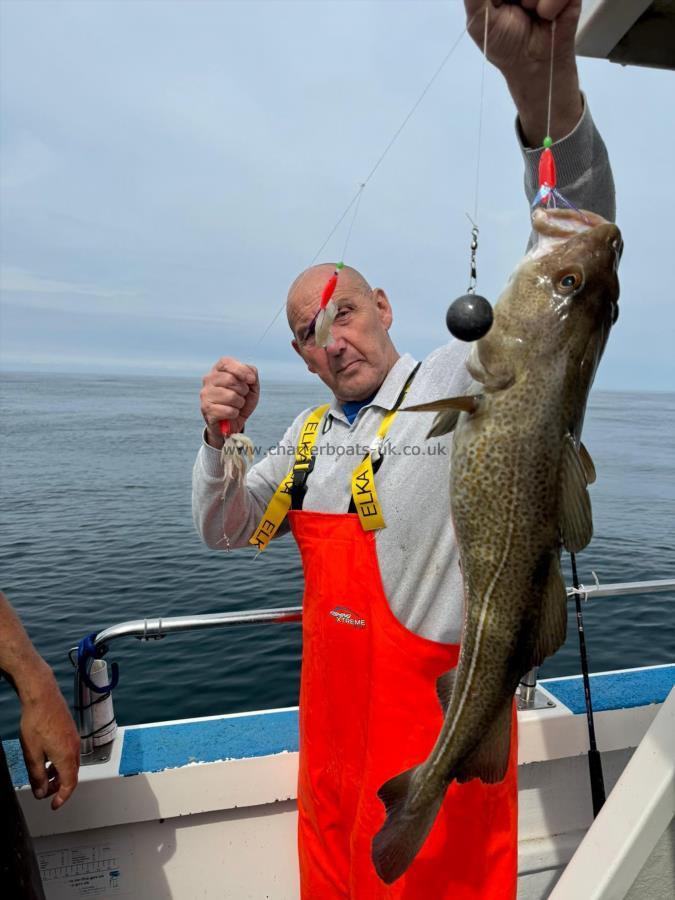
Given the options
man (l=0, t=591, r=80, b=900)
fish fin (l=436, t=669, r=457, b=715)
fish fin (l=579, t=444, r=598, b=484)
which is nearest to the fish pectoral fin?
fish fin (l=579, t=444, r=598, b=484)

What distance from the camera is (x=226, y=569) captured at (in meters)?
12.1

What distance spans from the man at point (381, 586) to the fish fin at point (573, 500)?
0.75 meters

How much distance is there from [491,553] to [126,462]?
25728 mm

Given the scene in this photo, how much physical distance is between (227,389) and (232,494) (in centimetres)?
73

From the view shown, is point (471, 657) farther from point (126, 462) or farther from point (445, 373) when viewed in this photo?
point (126, 462)

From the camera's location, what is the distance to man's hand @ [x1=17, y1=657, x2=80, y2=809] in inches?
85.7

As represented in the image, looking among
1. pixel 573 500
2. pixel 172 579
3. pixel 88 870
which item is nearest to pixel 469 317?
pixel 573 500

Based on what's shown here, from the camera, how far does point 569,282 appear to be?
66.0 inches

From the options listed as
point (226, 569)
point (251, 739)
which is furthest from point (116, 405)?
point (251, 739)

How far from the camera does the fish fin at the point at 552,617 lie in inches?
68.2

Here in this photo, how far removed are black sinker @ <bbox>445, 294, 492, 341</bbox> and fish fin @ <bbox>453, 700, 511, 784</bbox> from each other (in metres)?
1.12

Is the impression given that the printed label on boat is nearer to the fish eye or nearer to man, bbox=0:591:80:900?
man, bbox=0:591:80:900

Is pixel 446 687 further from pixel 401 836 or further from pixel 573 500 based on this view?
pixel 573 500

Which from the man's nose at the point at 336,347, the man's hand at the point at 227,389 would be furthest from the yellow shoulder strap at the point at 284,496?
the man's hand at the point at 227,389
